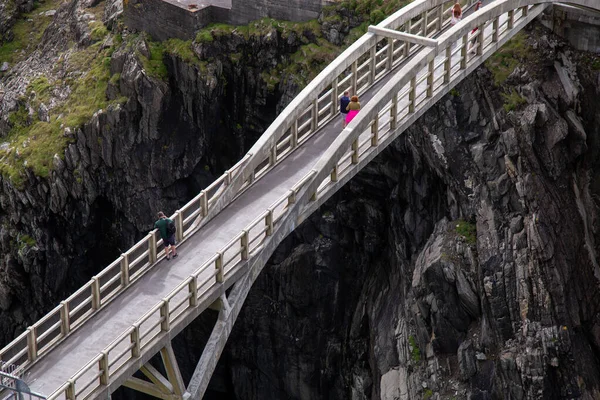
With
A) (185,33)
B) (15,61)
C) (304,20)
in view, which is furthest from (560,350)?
→ (15,61)

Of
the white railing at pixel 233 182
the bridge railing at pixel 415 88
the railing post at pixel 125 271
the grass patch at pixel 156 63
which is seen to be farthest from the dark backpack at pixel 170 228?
the grass patch at pixel 156 63

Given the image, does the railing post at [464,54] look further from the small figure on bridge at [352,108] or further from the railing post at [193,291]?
the railing post at [193,291]

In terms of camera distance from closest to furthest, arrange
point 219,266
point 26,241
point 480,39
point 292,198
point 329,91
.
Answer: point 219,266 → point 292,198 → point 480,39 → point 329,91 → point 26,241

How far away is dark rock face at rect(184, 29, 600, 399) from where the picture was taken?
41.1 metres

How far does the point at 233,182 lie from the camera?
37.8 meters

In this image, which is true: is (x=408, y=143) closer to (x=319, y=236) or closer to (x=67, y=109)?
(x=319, y=236)

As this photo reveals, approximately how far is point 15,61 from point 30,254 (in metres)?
15.6

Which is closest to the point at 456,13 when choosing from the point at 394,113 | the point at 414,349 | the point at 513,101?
the point at 513,101

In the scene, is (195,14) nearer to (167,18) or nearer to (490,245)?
(167,18)

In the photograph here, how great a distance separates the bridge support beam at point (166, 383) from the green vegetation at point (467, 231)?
548 inches

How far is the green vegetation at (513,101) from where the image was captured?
43438 mm

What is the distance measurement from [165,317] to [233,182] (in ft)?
21.4

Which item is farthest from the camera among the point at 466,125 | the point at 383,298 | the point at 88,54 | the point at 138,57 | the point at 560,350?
the point at 88,54

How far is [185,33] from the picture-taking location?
183ft
